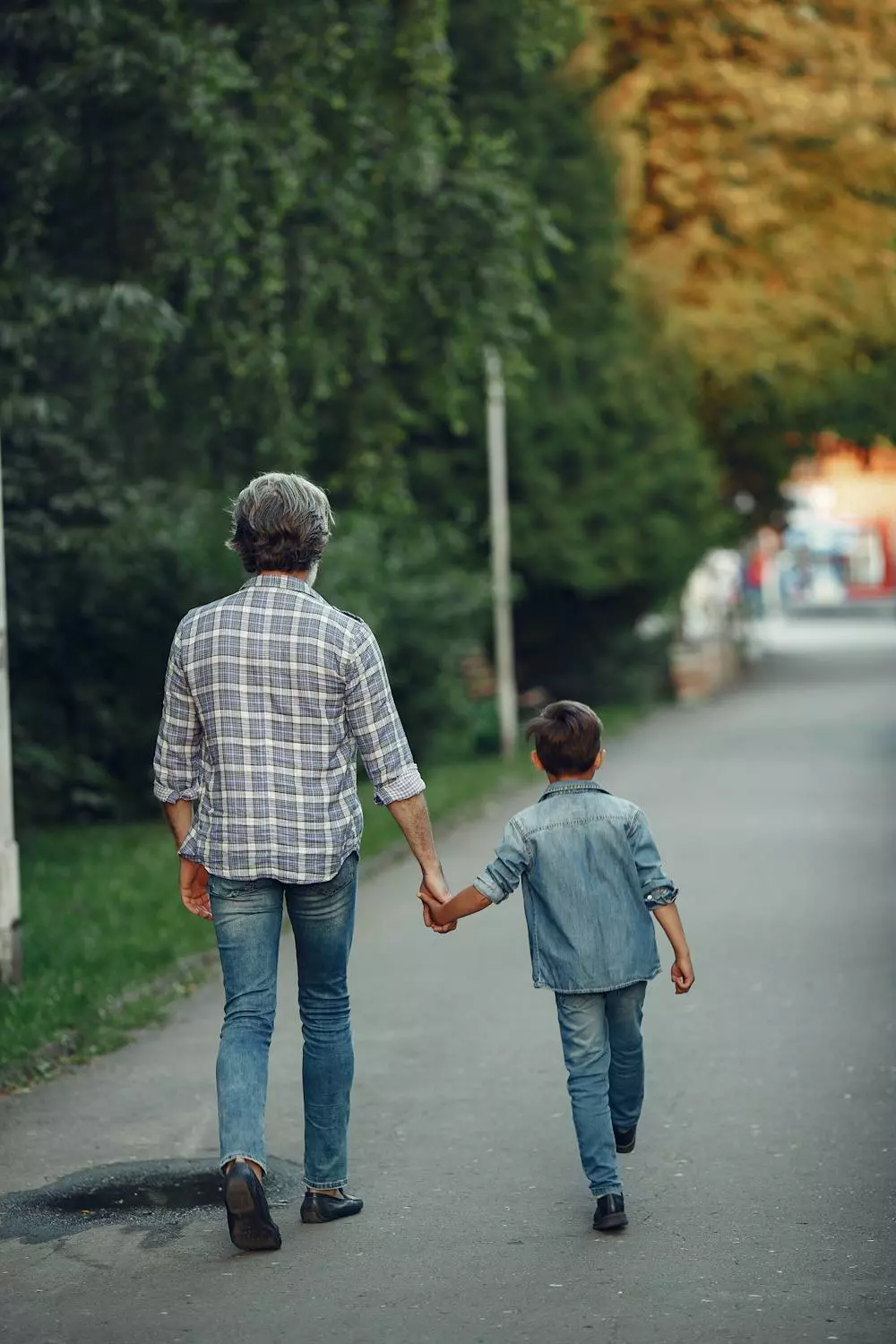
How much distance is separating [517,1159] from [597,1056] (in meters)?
0.93

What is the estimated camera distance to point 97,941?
1055cm

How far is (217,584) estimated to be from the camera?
54.9 ft

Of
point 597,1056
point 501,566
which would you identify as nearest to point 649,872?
point 597,1056

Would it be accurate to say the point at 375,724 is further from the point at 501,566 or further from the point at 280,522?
the point at 501,566

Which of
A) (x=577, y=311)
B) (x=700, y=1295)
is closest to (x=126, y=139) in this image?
(x=700, y=1295)

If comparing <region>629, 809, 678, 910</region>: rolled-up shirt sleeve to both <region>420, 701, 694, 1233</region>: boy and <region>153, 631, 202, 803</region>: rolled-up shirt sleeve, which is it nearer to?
<region>420, 701, 694, 1233</region>: boy

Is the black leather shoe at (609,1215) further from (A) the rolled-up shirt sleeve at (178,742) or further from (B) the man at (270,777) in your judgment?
(A) the rolled-up shirt sleeve at (178,742)

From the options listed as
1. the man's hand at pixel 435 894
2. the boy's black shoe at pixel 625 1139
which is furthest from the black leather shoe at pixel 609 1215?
the man's hand at pixel 435 894

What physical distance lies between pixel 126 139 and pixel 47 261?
1.00 m

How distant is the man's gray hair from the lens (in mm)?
5652

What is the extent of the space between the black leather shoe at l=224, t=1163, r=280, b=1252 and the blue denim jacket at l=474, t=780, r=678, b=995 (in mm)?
849

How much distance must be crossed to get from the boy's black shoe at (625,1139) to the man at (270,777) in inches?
32.9

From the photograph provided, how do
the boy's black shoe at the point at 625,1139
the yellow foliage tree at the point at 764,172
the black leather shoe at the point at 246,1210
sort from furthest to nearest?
the yellow foliage tree at the point at 764,172, the boy's black shoe at the point at 625,1139, the black leather shoe at the point at 246,1210

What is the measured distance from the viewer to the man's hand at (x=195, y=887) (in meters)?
5.79
